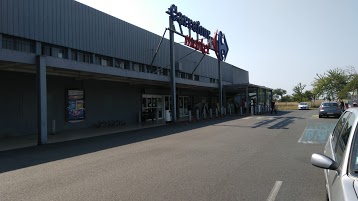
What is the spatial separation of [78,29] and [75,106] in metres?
4.45

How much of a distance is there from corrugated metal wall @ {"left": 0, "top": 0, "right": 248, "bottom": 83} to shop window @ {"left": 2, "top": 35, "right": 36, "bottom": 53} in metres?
0.37

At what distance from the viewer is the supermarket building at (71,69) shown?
52.7ft

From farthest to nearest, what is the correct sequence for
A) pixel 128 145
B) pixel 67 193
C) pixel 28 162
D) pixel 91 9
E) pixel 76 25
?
1. pixel 91 9
2. pixel 76 25
3. pixel 128 145
4. pixel 28 162
5. pixel 67 193

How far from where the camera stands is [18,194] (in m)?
6.17

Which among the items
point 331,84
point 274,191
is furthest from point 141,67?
point 331,84

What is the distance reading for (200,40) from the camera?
32.2 meters

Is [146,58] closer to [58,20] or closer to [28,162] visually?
[58,20]

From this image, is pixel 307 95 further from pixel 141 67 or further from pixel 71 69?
pixel 71 69

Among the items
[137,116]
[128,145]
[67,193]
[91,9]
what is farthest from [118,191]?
[137,116]

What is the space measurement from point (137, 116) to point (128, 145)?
1447 centimetres

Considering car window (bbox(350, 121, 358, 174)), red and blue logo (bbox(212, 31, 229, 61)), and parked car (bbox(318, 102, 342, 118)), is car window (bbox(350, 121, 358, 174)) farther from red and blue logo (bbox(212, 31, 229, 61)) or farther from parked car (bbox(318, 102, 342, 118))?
red and blue logo (bbox(212, 31, 229, 61))

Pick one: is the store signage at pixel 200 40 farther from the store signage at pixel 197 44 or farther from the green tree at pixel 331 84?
the green tree at pixel 331 84

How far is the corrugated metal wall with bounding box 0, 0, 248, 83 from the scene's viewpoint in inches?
661

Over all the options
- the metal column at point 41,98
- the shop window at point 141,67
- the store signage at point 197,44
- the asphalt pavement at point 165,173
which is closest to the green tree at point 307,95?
the store signage at point 197,44
